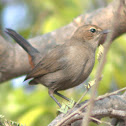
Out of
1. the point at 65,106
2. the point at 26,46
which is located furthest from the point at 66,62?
the point at 65,106

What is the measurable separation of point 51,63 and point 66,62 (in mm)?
376

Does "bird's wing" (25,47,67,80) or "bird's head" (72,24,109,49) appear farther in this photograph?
"bird's head" (72,24,109,49)

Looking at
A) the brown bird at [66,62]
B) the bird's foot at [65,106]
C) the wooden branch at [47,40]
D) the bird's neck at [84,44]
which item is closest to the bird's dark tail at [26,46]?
the brown bird at [66,62]

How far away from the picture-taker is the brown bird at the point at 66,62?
3.88 meters

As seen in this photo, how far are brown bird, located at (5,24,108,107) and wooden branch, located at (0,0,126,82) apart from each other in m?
0.28

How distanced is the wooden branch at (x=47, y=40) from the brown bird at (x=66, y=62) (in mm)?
279

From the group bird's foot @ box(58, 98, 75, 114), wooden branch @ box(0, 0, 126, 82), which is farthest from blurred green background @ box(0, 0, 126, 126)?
→ bird's foot @ box(58, 98, 75, 114)

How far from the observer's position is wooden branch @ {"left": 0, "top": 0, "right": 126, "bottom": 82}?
4.67 meters

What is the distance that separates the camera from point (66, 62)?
13.1ft

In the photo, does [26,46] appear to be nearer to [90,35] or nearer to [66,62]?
[66,62]

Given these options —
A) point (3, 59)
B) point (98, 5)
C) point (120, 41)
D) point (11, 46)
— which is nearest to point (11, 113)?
point (3, 59)

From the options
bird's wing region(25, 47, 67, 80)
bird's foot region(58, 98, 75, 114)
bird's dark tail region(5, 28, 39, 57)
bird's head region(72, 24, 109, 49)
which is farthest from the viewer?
bird's dark tail region(5, 28, 39, 57)

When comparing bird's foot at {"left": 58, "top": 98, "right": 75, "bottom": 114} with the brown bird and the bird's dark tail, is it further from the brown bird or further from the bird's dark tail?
the bird's dark tail

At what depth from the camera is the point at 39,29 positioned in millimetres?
5824
